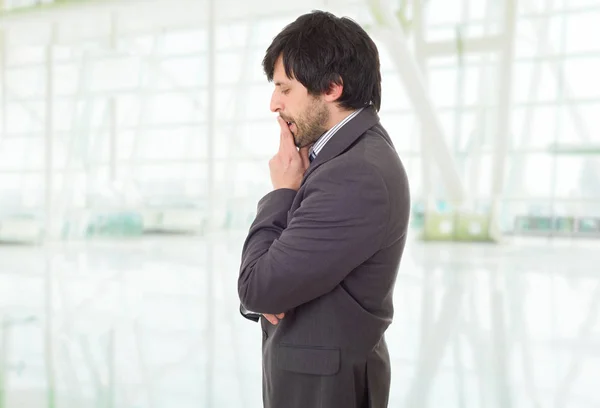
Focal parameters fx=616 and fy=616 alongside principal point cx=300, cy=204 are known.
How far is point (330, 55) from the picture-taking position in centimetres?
146

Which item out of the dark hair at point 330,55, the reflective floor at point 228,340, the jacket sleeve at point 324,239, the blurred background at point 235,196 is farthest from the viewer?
the blurred background at point 235,196

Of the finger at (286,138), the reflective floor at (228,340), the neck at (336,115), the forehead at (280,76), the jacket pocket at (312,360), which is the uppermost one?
the forehead at (280,76)

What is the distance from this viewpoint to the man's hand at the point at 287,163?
1.51 metres

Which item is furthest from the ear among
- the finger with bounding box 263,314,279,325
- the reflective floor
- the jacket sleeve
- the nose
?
the reflective floor

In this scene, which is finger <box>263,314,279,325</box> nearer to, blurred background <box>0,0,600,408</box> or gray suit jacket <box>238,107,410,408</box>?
gray suit jacket <box>238,107,410,408</box>

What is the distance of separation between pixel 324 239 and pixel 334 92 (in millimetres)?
373

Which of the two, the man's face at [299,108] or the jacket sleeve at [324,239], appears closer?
the jacket sleeve at [324,239]

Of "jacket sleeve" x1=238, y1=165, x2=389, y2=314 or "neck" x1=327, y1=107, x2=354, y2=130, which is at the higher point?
"neck" x1=327, y1=107, x2=354, y2=130

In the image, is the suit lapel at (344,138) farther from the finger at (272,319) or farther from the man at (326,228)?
the finger at (272,319)

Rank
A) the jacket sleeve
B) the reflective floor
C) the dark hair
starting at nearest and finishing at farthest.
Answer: the jacket sleeve, the dark hair, the reflective floor

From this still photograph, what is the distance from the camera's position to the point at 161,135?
2338cm

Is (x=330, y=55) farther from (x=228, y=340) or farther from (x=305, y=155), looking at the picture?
(x=228, y=340)

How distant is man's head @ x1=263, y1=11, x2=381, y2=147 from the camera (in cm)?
146

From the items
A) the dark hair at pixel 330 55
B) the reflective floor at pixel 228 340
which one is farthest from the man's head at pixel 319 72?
the reflective floor at pixel 228 340
